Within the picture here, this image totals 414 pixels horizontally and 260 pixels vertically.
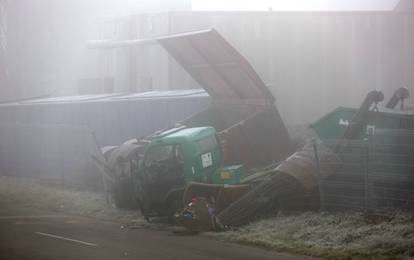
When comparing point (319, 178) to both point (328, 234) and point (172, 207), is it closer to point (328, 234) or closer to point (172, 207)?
point (328, 234)

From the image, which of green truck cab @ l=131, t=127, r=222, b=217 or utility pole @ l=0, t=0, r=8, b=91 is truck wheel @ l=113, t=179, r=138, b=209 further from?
utility pole @ l=0, t=0, r=8, b=91

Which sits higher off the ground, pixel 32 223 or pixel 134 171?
pixel 134 171

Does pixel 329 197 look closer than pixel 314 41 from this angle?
Yes

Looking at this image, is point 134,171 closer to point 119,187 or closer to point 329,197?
point 119,187

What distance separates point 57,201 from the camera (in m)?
19.2

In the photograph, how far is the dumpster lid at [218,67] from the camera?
17.1m

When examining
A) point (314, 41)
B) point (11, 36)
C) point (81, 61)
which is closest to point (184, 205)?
point (314, 41)

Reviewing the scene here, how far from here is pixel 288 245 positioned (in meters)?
11.8

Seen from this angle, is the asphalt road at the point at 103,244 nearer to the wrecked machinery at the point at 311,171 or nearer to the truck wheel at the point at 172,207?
the truck wheel at the point at 172,207

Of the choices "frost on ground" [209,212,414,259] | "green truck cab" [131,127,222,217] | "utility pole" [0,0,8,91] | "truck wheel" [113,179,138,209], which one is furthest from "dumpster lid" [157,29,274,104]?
"utility pole" [0,0,8,91]

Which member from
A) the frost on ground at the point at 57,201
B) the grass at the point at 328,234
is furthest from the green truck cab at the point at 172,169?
the frost on ground at the point at 57,201

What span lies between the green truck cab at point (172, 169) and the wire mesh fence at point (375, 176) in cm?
253

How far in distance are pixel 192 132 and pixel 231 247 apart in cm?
385

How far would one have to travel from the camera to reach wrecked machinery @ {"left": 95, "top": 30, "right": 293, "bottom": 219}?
15.0 m
